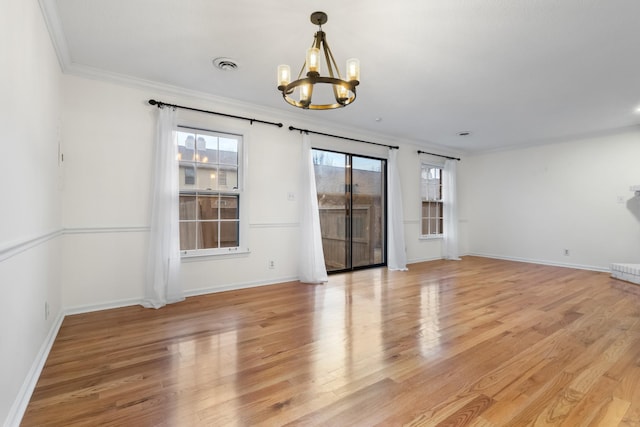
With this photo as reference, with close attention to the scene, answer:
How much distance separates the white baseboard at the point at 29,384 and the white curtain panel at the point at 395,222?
4730mm

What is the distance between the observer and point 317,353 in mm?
2312

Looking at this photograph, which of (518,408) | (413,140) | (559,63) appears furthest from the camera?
(413,140)

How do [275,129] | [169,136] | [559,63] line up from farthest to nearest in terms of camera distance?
1. [275,129]
2. [169,136]
3. [559,63]

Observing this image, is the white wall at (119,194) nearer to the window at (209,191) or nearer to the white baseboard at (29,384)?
the window at (209,191)

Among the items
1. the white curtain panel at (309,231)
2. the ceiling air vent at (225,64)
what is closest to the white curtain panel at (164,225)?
the ceiling air vent at (225,64)

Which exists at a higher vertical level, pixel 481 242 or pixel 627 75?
pixel 627 75

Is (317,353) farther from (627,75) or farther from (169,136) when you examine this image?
(627,75)

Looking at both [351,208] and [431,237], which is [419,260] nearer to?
[431,237]

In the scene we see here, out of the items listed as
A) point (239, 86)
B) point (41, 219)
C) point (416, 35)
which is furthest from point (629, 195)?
point (41, 219)

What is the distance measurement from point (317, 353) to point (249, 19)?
260 centimetres

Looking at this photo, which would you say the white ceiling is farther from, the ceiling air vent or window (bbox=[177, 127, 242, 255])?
window (bbox=[177, 127, 242, 255])

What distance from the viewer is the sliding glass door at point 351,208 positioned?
5.20 meters

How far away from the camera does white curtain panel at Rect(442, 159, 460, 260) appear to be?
682cm

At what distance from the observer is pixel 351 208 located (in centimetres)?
544
